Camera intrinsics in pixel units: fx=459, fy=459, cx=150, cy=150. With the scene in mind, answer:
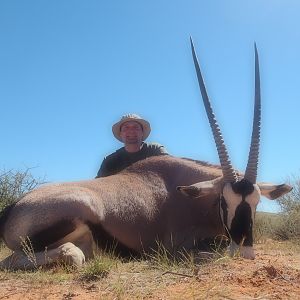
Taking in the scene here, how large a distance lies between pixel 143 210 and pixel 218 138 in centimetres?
143

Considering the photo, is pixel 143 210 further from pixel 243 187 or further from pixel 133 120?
pixel 133 120

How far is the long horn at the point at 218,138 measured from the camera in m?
5.80

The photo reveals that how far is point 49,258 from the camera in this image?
15.2 feet

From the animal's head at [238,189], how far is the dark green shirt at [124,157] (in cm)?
199

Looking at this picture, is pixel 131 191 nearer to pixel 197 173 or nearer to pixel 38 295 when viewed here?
pixel 197 173

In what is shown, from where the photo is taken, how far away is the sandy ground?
314 centimetres

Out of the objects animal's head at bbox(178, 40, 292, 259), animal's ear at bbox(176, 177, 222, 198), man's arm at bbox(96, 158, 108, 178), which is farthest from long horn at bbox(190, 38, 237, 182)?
man's arm at bbox(96, 158, 108, 178)

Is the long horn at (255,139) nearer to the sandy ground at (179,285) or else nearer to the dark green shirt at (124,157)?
the sandy ground at (179,285)

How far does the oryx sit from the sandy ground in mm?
787

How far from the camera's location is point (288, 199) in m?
12.3

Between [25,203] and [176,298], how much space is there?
2889mm

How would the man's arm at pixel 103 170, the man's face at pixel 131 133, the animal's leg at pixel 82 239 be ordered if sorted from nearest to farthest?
the animal's leg at pixel 82 239
the man's arm at pixel 103 170
the man's face at pixel 131 133

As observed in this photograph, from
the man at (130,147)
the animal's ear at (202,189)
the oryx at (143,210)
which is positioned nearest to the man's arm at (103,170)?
the man at (130,147)

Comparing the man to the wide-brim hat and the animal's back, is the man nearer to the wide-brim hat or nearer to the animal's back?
the wide-brim hat
